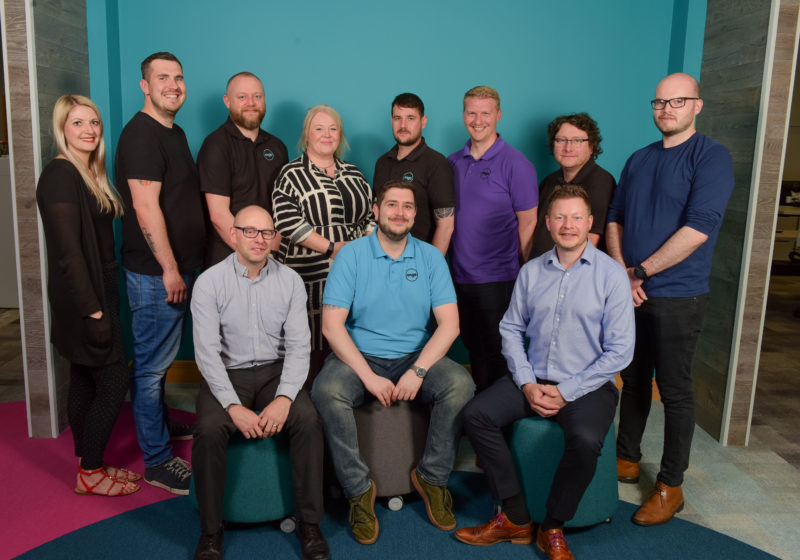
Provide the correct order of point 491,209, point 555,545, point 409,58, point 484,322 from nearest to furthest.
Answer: point 555,545
point 491,209
point 484,322
point 409,58

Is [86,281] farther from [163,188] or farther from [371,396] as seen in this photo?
[371,396]

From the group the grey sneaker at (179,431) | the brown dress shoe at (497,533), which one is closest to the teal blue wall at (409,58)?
the grey sneaker at (179,431)

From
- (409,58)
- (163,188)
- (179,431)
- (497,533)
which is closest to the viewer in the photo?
(497,533)

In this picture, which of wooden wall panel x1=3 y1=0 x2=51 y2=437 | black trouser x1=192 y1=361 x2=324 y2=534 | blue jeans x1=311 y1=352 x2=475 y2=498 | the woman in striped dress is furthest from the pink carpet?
the woman in striped dress

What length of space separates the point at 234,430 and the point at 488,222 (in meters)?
1.53

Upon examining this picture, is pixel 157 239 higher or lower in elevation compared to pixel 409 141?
lower

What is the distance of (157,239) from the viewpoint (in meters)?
2.72

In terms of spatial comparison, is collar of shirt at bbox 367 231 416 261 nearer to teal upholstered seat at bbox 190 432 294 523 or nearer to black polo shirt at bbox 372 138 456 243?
black polo shirt at bbox 372 138 456 243

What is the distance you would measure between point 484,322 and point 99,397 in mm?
1781

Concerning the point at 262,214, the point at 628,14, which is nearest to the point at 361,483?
the point at 262,214

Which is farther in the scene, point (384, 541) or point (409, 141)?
point (409, 141)

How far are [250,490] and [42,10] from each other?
99.2 inches

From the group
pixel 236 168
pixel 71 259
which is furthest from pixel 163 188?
pixel 71 259

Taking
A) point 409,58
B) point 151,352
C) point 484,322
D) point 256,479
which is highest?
point 409,58
